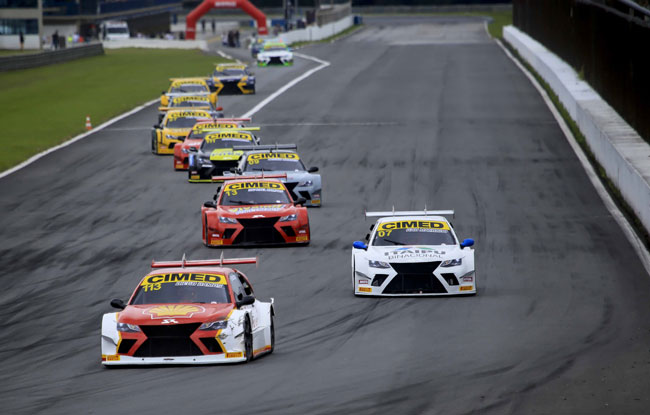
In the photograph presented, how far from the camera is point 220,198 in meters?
26.6

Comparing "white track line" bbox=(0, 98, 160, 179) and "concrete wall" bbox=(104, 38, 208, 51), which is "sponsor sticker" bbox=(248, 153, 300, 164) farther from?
"concrete wall" bbox=(104, 38, 208, 51)

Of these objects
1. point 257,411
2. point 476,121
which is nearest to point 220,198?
point 257,411

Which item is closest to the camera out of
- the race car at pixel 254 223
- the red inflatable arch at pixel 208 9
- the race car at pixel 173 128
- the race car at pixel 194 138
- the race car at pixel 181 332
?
the race car at pixel 181 332

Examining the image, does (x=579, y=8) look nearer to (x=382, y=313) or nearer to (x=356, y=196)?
(x=356, y=196)

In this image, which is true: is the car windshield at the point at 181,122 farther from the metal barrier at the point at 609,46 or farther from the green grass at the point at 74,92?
the metal barrier at the point at 609,46

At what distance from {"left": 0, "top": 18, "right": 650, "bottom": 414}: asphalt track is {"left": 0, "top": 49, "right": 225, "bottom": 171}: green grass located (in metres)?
2.32

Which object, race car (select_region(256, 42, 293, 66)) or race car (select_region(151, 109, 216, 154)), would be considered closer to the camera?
race car (select_region(151, 109, 216, 154))

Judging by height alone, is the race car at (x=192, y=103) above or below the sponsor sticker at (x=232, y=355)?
below

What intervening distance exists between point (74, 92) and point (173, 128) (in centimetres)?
2422

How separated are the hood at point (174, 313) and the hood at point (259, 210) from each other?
10.2 m

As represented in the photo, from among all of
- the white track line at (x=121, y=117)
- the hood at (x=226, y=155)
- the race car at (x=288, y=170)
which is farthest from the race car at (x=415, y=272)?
the white track line at (x=121, y=117)

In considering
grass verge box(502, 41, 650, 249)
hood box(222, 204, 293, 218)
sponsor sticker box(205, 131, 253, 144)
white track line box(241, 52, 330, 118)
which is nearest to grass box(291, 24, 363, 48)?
white track line box(241, 52, 330, 118)

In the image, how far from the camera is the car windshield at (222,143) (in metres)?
36.0

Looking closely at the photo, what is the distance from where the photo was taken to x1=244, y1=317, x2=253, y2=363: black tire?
1524cm
